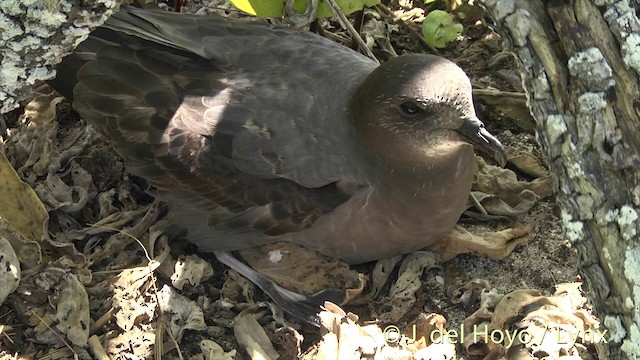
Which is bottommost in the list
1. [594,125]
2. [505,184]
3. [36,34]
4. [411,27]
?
[505,184]

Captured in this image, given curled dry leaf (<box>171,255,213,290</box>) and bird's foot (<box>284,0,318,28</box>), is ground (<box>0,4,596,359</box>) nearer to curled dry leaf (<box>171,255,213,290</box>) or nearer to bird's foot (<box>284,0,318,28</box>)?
curled dry leaf (<box>171,255,213,290</box>)

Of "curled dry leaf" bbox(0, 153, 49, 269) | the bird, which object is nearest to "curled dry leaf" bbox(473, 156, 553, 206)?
the bird

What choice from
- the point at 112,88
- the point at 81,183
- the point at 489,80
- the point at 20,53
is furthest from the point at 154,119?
the point at 489,80

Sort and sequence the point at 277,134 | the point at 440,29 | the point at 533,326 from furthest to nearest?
the point at 440,29
the point at 277,134
the point at 533,326

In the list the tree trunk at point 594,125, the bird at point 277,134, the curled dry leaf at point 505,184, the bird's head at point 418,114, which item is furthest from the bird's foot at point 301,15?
the tree trunk at point 594,125

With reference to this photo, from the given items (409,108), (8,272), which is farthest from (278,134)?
(8,272)

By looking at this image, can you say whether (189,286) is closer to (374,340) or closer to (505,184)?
(374,340)

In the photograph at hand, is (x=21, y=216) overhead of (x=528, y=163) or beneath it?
beneath

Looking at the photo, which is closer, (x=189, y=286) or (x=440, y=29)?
(x=189, y=286)
